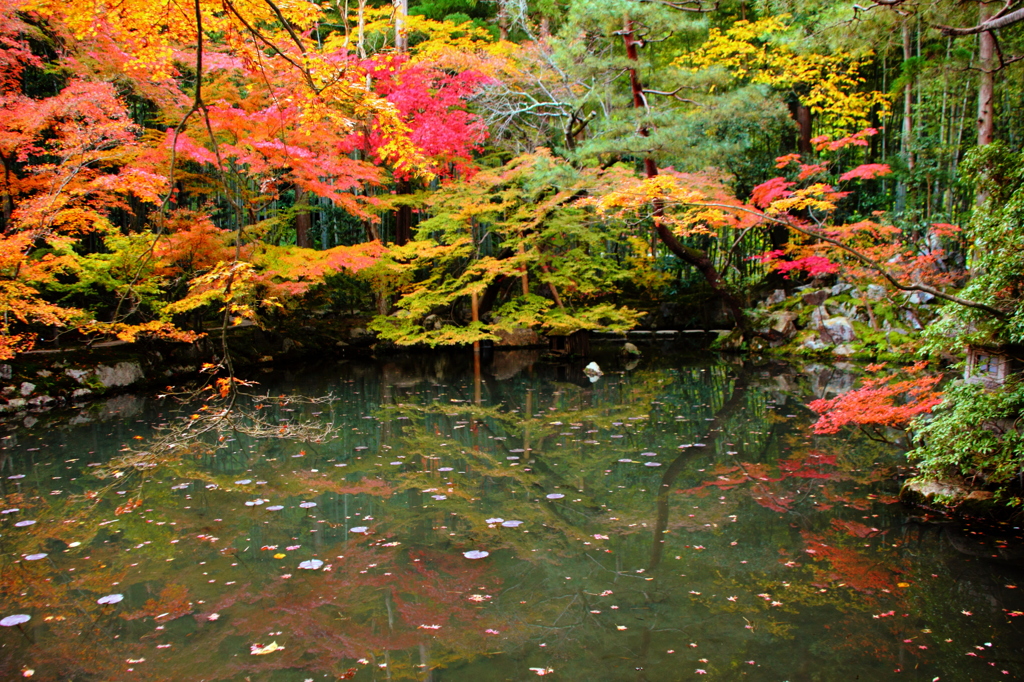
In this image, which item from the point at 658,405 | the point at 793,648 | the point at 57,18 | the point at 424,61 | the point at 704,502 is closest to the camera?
the point at 793,648

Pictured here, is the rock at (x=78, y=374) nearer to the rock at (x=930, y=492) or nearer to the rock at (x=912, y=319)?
the rock at (x=930, y=492)

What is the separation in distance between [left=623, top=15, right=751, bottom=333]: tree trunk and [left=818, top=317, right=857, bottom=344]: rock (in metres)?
1.54

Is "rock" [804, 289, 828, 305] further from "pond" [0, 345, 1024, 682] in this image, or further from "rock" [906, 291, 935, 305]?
"pond" [0, 345, 1024, 682]

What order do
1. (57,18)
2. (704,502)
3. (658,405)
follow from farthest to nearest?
(57,18), (658,405), (704,502)

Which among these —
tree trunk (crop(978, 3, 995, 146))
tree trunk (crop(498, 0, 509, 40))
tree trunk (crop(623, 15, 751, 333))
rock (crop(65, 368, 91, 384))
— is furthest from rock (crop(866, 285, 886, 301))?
rock (crop(65, 368, 91, 384))

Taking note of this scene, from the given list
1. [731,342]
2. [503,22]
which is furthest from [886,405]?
[503,22]

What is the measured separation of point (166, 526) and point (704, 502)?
3672 millimetres

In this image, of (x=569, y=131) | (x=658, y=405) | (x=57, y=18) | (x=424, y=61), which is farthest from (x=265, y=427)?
(x=569, y=131)

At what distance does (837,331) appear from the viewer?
38.9ft

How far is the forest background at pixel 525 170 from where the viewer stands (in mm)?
7414

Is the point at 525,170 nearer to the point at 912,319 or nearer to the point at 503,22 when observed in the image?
the point at 503,22

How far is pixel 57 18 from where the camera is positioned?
8758 millimetres

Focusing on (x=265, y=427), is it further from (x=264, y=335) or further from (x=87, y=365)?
(x=264, y=335)

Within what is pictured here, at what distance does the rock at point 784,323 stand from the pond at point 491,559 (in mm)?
6681
